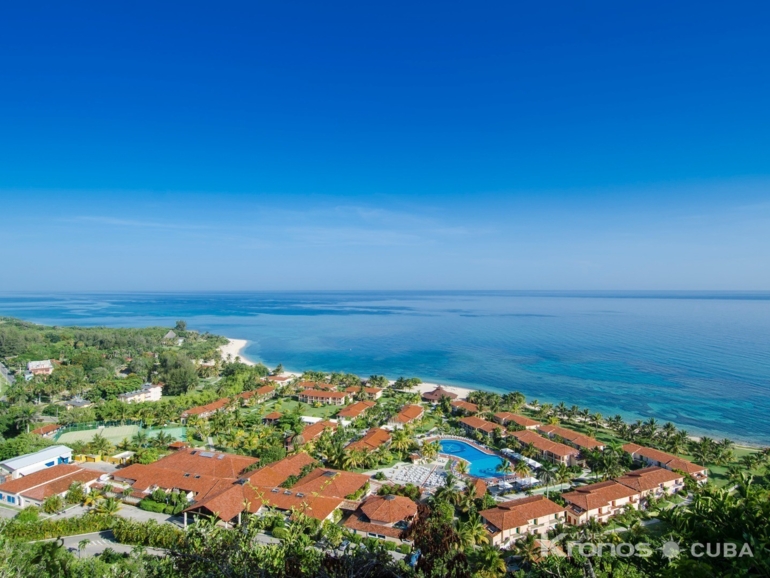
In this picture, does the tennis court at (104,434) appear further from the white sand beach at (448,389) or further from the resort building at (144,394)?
the white sand beach at (448,389)

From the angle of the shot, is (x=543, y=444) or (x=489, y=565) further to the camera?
(x=543, y=444)

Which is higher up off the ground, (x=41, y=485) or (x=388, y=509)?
(x=41, y=485)

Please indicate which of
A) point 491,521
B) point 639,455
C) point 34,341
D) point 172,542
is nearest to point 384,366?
point 639,455

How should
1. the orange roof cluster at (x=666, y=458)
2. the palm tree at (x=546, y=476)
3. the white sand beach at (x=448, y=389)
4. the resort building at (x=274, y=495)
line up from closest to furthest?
the resort building at (x=274, y=495) < the palm tree at (x=546, y=476) < the orange roof cluster at (x=666, y=458) < the white sand beach at (x=448, y=389)

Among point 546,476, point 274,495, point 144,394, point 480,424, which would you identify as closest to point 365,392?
point 480,424

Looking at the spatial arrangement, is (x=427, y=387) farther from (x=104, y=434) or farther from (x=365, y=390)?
(x=104, y=434)

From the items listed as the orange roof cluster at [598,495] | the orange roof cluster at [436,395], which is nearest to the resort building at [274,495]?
the orange roof cluster at [598,495]
